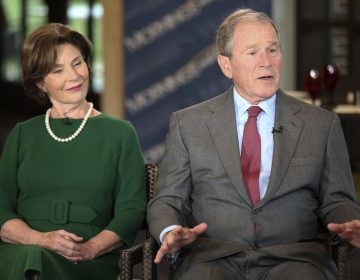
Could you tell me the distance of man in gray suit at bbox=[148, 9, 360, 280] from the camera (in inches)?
112

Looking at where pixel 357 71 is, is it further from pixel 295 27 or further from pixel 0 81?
pixel 0 81

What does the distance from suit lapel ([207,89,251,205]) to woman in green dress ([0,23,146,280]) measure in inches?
12.4

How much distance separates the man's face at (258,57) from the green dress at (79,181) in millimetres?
476

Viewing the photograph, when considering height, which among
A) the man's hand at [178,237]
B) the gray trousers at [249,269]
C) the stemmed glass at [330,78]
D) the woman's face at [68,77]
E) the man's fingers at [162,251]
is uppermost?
the woman's face at [68,77]

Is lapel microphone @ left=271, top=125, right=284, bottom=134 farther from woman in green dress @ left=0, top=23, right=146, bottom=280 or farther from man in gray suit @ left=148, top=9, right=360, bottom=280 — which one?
woman in green dress @ left=0, top=23, right=146, bottom=280

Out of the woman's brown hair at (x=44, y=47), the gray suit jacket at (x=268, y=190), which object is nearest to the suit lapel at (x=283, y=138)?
the gray suit jacket at (x=268, y=190)

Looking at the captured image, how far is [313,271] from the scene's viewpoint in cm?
276

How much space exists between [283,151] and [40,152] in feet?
2.86

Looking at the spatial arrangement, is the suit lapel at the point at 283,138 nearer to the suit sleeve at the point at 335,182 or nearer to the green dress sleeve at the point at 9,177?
the suit sleeve at the point at 335,182

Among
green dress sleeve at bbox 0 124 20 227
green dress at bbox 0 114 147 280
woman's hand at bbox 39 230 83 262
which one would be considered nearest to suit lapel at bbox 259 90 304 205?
green dress at bbox 0 114 147 280

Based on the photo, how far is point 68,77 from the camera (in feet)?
10.2

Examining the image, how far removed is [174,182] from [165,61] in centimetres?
417

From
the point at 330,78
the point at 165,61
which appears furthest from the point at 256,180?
the point at 165,61

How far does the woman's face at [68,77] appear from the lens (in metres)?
3.12
